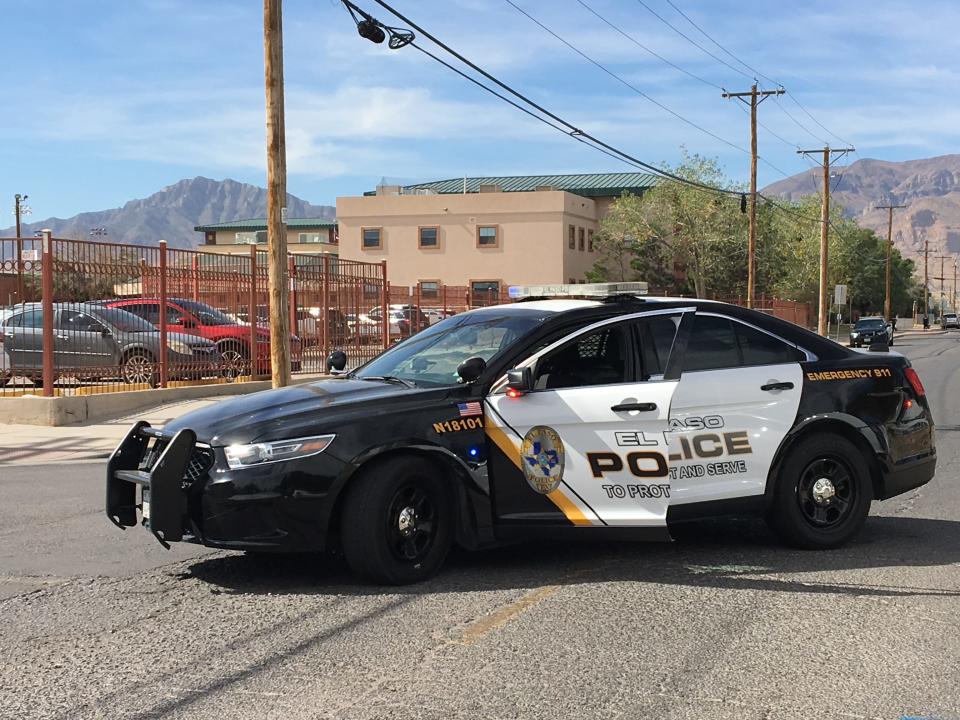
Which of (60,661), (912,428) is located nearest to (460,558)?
(60,661)

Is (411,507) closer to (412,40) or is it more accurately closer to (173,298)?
(412,40)

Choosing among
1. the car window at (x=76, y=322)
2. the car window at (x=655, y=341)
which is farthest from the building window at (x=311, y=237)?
the car window at (x=655, y=341)

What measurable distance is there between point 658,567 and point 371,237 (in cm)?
6127

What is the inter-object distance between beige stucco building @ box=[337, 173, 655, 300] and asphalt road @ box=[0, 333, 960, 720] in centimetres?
5567

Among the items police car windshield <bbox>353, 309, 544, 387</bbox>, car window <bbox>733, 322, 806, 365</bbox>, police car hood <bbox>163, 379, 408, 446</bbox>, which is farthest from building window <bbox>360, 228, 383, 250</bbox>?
police car hood <bbox>163, 379, 408, 446</bbox>

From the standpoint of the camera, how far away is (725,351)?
6.95 meters

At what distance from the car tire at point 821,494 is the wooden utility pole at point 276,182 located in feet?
31.4

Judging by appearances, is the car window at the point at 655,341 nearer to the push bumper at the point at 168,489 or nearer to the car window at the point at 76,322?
the push bumper at the point at 168,489

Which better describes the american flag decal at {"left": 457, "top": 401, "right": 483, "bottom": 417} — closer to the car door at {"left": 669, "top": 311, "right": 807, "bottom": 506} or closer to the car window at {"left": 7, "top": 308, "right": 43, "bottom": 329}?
the car door at {"left": 669, "top": 311, "right": 807, "bottom": 506}

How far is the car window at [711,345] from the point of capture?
6.81 meters

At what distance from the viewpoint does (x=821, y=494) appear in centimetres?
698

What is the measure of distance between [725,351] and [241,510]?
10.6 ft

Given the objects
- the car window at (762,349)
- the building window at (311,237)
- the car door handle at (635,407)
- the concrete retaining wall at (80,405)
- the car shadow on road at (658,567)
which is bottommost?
the car shadow on road at (658,567)

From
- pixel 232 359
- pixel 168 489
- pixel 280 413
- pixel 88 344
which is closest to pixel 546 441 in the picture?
pixel 280 413
